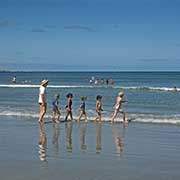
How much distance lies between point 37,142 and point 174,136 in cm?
471

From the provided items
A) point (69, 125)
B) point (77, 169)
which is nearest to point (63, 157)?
point (77, 169)

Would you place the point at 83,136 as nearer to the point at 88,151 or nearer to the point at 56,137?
the point at 56,137

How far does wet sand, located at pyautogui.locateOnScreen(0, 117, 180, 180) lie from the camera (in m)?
8.98

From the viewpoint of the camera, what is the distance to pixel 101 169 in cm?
933

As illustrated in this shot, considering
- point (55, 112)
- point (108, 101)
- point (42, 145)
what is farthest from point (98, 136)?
point (108, 101)

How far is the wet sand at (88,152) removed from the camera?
8984mm

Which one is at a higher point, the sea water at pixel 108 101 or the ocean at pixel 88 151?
the sea water at pixel 108 101

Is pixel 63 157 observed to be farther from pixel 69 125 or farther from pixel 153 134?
pixel 69 125

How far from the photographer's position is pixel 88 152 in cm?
1141

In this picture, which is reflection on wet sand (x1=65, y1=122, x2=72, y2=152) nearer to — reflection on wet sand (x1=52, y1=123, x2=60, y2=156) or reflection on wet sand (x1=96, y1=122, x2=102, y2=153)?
A: reflection on wet sand (x1=52, y1=123, x2=60, y2=156)

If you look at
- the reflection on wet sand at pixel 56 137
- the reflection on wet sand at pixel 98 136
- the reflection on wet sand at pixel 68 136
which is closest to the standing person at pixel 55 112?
the reflection on wet sand at pixel 68 136

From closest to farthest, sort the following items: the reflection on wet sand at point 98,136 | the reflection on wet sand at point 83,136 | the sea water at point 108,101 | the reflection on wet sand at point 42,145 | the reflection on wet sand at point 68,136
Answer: the reflection on wet sand at point 42,145 → the reflection on wet sand at point 98,136 → the reflection on wet sand at point 68,136 → the reflection on wet sand at point 83,136 → the sea water at point 108,101

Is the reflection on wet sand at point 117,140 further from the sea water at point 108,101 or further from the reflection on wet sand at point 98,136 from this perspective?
the sea water at point 108,101

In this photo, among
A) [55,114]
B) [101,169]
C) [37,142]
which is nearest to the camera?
[101,169]
